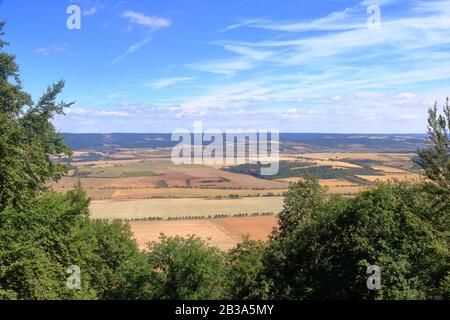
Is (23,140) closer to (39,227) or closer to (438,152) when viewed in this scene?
(39,227)

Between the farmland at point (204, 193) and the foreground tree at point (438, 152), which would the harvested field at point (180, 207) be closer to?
the farmland at point (204, 193)

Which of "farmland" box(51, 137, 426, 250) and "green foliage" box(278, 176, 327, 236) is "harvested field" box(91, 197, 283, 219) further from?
"green foliage" box(278, 176, 327, 236)

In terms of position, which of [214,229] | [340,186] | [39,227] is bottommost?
[214,229]

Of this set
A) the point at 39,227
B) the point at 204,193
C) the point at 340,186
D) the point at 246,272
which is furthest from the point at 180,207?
the point at 39,227

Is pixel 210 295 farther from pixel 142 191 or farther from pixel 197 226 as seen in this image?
pixel 142 191

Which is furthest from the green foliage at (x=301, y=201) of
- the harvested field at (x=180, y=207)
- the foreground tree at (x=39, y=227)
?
the harvested field at (x=180, y=207)
